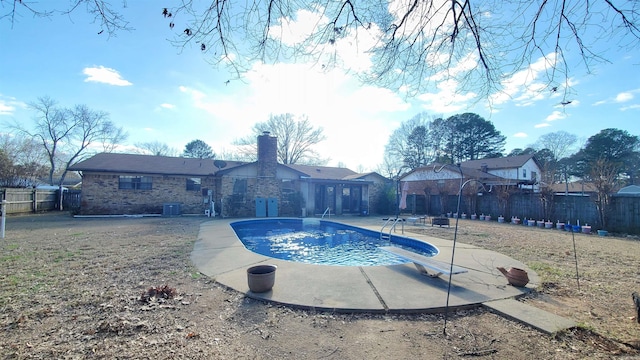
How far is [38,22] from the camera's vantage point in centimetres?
243

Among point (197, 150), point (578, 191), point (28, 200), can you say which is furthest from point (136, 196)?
point (578, 191)

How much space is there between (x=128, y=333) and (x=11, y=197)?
66.4 feet

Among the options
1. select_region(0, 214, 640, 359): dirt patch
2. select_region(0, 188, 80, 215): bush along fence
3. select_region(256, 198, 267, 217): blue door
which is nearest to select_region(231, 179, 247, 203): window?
select_region(256, 198, 267, 217): blue door

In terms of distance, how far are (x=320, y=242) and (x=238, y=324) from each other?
24.6ft

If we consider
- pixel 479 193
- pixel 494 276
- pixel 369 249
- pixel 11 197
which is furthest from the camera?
pixel 479 193

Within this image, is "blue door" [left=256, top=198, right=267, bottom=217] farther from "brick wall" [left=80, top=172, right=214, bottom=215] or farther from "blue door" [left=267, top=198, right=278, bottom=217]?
"brick wall" [left=80, top=172, right=214, bottom=215]

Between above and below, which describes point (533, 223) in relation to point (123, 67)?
below

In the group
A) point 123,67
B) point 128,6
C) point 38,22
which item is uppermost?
point 123,67

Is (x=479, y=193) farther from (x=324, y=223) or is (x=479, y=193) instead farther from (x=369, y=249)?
(x=369, y=249)

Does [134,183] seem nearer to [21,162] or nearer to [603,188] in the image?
[21,162]

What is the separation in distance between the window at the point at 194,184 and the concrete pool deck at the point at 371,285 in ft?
40.1

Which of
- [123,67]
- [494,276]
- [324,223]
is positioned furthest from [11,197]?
[494,276]

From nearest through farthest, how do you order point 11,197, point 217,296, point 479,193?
point 217,296
point 11,197
point 479,193

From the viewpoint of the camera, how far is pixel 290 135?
33.7m
